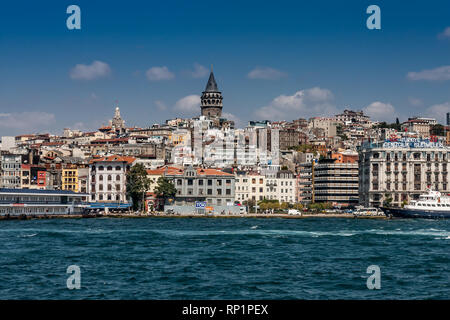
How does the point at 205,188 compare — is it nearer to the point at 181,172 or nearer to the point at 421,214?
the point at 181,172

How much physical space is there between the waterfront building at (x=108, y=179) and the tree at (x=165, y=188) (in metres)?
9.19

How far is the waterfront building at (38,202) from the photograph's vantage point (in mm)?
106562

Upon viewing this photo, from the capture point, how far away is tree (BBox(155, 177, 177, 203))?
12662cm

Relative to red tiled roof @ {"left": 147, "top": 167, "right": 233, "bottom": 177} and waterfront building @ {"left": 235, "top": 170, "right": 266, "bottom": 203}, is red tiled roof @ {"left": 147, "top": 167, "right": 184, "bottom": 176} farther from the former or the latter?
waterfront building @ {"left": 235, "top": 170, "right": 266, "bottom": 203}

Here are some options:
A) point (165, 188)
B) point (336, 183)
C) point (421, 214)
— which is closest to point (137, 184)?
point (165, 188)

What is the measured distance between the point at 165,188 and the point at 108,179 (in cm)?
1629

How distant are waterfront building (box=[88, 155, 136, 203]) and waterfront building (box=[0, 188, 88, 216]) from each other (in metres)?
12.8

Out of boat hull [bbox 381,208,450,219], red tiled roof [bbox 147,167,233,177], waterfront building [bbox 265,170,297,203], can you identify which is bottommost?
boat hull [bbox 381,208,450,219]

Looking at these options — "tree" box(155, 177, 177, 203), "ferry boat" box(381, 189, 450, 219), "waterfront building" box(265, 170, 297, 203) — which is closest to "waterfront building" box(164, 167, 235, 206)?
"tree" box(155, 177, 177, 203)

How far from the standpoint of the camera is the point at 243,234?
63844 millimetres

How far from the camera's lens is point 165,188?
126500 mm
